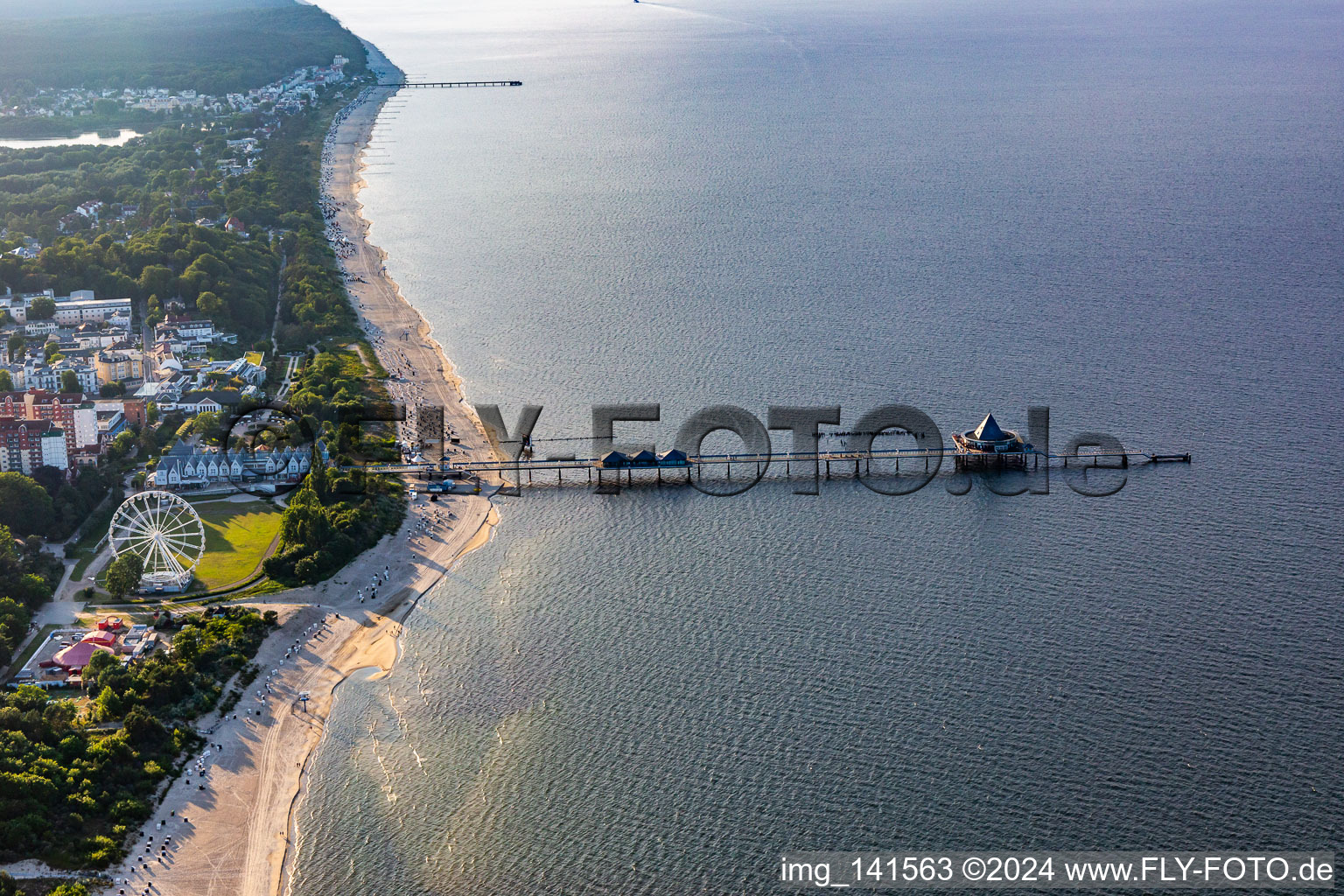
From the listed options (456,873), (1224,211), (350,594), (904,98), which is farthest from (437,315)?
(904,98)

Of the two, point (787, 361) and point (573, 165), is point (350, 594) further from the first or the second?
point (573, 165)

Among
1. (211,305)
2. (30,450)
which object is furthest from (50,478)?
(211,305)

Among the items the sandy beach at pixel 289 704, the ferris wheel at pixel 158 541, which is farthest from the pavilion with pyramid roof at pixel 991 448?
the ferris wheel at pixel 158 541

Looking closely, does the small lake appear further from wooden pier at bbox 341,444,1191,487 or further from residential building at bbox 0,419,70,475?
wooden pier at bbox 341,444,1191,487

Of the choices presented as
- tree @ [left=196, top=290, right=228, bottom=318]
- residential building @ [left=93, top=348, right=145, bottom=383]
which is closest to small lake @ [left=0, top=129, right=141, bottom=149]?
tree @ [left=196, top=290, right=228, bottom=318]

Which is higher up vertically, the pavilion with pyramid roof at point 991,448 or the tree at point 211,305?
the tree at point 211,305

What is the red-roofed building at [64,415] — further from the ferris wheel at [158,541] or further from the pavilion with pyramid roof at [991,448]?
the pavilion with pyramid roof at [991,448]
